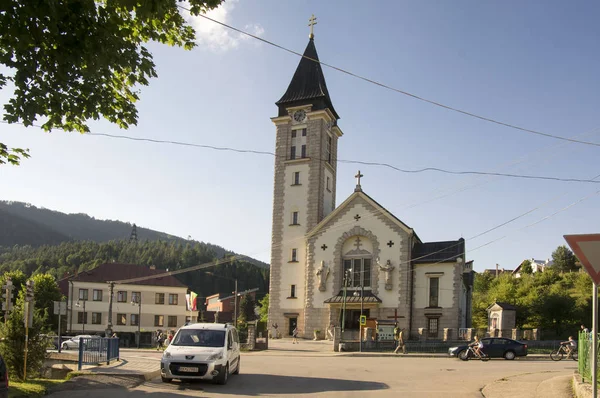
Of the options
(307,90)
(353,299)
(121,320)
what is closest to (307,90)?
(307,90)

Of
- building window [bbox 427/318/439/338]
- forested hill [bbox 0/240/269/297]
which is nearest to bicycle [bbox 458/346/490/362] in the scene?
building window [bbox 427/318/439/338]

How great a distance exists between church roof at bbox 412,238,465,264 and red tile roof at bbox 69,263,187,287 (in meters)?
37.7

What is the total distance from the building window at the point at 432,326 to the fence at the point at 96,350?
31617mm

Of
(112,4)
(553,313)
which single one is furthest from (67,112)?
(553,313)

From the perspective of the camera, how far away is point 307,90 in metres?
54.5

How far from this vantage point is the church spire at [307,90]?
53562 mm

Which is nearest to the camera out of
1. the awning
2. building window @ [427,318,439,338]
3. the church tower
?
building window @ [427,318,439,338]

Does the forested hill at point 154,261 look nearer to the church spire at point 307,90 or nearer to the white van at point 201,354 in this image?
the church spire at point 307,90

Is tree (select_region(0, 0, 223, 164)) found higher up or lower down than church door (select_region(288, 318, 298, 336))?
higher up

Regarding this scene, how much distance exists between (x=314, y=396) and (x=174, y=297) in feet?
211

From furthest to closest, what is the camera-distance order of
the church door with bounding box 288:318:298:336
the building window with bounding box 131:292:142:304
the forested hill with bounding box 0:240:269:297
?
the forested hill with bounding box 0:240:269:297
the building window with bounding box 131:292:142:304
the church door with bounding box 288:318:298:336

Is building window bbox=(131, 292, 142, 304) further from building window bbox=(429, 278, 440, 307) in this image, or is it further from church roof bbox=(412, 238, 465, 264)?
building window bbox=(429, 278, 440, 307)

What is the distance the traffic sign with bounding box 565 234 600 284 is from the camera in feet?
26.6

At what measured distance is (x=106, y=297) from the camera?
236 feet
